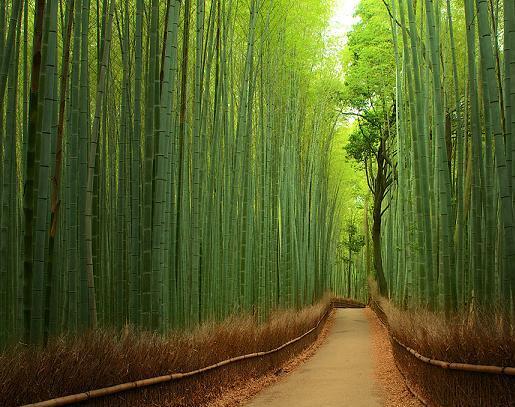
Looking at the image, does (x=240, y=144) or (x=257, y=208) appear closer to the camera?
(x=240, y=144)

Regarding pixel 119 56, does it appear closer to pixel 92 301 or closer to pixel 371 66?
pixel 92 301

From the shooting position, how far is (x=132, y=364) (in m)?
3.15

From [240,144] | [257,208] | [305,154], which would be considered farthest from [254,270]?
[305,154]

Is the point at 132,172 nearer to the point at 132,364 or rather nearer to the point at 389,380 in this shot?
the point at 132,364

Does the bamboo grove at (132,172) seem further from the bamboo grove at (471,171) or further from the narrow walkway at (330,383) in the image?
the bamboo grove at (471,171)

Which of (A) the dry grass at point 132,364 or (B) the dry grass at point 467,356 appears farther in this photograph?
(B) the dry grass at point 467,356

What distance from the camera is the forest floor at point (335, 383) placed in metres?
4.64

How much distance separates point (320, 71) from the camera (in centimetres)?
1148

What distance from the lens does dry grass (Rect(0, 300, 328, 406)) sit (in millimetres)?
2346

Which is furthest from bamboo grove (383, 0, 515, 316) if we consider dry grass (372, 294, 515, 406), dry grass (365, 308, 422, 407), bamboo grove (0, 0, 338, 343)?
bamboo grove (0, 0, 338, 343)

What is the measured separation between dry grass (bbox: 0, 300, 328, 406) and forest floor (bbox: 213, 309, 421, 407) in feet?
0.80

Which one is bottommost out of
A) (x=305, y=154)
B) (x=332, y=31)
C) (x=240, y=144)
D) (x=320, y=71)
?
(x=240, y=144)

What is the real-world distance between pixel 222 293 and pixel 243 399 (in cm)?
145

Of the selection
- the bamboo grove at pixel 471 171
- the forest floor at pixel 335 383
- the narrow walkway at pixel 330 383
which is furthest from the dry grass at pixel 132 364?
the bamboo grove at pixel 471 171
